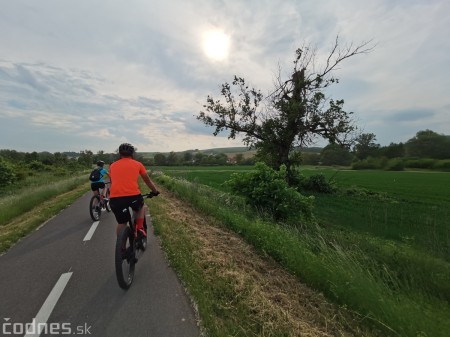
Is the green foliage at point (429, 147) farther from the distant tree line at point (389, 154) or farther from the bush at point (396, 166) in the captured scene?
the bush at point (396, 166)

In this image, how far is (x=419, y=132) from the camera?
323 feet

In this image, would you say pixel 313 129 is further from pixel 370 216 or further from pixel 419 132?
pixel 419 132

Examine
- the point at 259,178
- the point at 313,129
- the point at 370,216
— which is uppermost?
the point at 313,129

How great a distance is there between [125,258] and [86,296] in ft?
2.42

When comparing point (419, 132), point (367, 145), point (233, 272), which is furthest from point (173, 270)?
point (419, 132)

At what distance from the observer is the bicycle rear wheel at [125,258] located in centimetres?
418

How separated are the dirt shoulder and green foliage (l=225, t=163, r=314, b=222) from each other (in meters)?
3.20

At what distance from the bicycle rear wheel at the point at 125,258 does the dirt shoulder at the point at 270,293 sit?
123 cm

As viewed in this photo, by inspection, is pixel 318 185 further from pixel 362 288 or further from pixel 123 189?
pixel 123 189

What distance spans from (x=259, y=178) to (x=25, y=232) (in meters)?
7.51

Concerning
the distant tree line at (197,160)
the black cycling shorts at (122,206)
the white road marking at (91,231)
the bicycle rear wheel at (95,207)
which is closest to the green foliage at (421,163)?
the distant tree line at (197,160)

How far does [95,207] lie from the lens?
9859mm

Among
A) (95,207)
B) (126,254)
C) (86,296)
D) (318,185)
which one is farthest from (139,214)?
(318,185)

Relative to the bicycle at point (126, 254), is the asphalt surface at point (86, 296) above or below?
below
